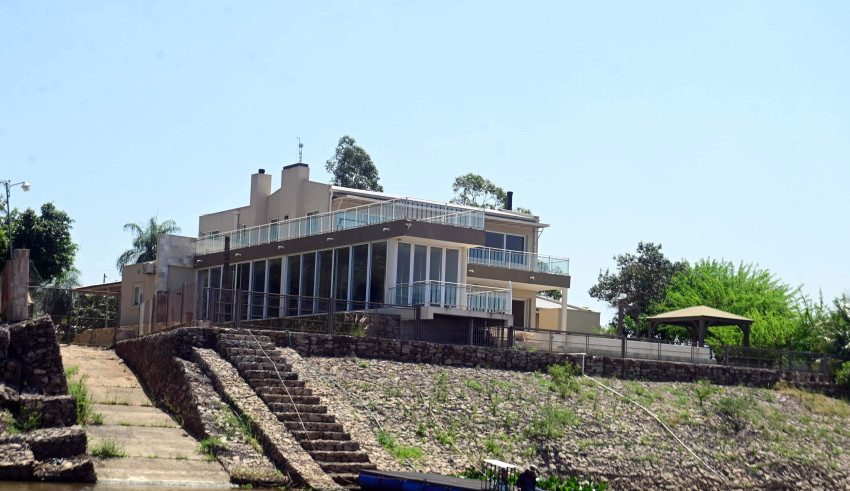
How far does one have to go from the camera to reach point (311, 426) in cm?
2225

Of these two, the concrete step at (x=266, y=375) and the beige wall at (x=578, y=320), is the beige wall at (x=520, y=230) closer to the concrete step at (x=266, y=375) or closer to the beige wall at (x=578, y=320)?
the beige wall at (x=578, y=320)

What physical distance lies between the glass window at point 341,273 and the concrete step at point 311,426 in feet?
40.2

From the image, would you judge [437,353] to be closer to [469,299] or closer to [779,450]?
[469,299]

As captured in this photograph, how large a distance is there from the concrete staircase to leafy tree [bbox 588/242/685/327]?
4084cm

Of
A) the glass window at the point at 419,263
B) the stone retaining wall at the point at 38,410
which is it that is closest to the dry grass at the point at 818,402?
the glass window at the point at 419,263

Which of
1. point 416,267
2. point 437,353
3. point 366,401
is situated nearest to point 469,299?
point 416,267

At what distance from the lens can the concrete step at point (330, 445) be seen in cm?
2142

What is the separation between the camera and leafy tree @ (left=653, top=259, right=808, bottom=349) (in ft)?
158

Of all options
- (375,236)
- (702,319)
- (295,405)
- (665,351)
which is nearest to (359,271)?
(375,236)

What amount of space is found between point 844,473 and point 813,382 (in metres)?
8.11

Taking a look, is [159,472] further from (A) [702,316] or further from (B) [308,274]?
(A) [702,316]

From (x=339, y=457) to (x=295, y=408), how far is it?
206cm

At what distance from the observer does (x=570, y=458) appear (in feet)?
81.3

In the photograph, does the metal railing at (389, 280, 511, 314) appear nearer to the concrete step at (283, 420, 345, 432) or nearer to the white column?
the white column
